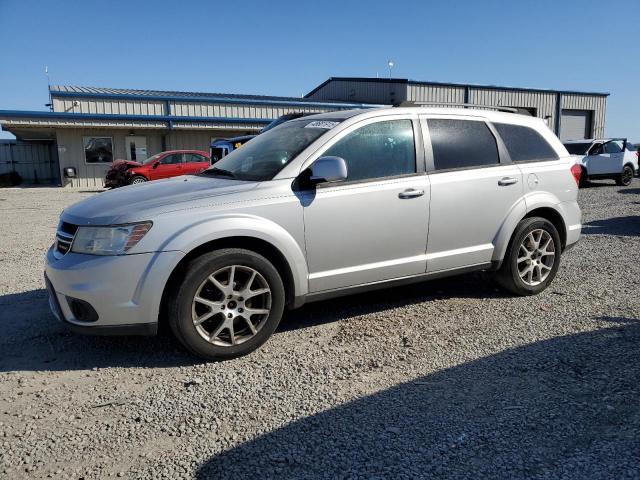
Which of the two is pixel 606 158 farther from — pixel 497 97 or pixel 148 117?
pixel 148 117

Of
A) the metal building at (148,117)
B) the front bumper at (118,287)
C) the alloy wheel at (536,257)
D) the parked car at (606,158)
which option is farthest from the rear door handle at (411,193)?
the metal building at (148,117)

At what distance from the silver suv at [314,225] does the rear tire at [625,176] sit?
16.1m

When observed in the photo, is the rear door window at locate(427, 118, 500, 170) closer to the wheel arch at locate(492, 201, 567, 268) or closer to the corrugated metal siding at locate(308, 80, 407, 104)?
the wheel arch at locate(492, 201, 567, 268)

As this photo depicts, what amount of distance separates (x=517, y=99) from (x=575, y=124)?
5.57 meters

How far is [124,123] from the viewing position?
79.6ft

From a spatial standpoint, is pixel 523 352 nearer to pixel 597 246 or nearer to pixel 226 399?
pixel 226 399

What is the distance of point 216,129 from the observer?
26.7 m

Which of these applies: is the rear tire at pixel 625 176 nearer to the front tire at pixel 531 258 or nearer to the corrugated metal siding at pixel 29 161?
the front tire at pixel 531 258

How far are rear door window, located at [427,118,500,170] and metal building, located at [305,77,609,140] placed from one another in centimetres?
2576

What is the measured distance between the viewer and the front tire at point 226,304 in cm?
356

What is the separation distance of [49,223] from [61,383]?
8678mm

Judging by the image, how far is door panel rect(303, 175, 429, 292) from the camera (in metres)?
3.98

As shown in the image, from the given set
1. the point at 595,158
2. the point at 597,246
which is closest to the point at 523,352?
the point at 597,246

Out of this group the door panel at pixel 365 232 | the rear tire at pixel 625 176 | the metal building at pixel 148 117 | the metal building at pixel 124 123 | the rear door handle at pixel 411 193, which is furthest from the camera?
the metal building at pixel 148 117
